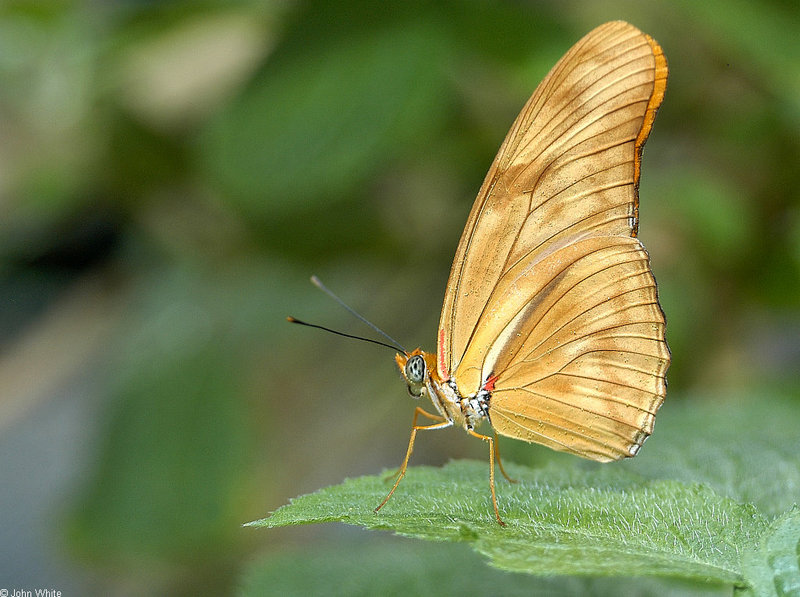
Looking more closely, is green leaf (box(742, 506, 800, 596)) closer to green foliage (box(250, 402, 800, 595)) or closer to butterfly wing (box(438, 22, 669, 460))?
green foliage (box(250, 402, 800, 595))

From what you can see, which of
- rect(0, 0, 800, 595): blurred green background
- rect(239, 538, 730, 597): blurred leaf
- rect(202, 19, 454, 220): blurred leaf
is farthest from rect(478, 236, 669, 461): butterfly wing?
rect(202, 19, 454, 220): blurred leaf

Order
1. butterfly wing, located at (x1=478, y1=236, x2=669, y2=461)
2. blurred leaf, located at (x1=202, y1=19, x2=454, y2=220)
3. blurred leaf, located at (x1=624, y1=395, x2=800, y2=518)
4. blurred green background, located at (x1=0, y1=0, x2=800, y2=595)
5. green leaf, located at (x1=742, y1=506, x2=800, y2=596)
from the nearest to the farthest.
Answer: green leaf, located at (x1=742, y1=506, x2=800, y2=596)
blurred leaf, located at (x1=624, y1=395, x2=800, y2=518)
butterfly wing, located at (x1=478, y1=236, x2=669, y2=461)
blurred leaf, located at (x1=202, y1=19, x2=454, y2=220)
blurred green background, located at (x1=0, y1=0, x2=800, y2=595)

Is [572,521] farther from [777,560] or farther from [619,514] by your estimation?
[777,560]

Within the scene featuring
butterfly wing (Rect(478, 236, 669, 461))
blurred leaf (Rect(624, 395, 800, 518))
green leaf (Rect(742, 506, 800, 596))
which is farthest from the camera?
butterfly wing (Rect(478, 236, 669, 461))

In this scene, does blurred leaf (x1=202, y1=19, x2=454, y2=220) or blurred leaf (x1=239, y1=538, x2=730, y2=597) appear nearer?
blurred leaf (x1=239, y1=538, x2=730, y2=597)

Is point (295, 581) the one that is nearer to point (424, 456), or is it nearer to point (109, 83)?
point (424, 456)

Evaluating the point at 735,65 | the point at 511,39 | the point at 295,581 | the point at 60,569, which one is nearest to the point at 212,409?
the point at 60,569

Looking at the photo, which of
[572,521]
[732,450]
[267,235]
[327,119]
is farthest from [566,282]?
[267,235]

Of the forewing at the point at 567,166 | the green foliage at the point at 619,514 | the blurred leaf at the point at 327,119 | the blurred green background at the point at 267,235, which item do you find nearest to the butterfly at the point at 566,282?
the forewing at the point at 567,166

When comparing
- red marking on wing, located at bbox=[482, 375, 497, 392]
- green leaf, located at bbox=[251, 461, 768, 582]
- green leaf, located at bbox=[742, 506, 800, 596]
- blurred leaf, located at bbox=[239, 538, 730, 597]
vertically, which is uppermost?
red marking on wing, located at bbox=[482, 375, 497, 392]

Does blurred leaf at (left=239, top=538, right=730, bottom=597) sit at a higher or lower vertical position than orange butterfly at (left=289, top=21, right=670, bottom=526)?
lower
